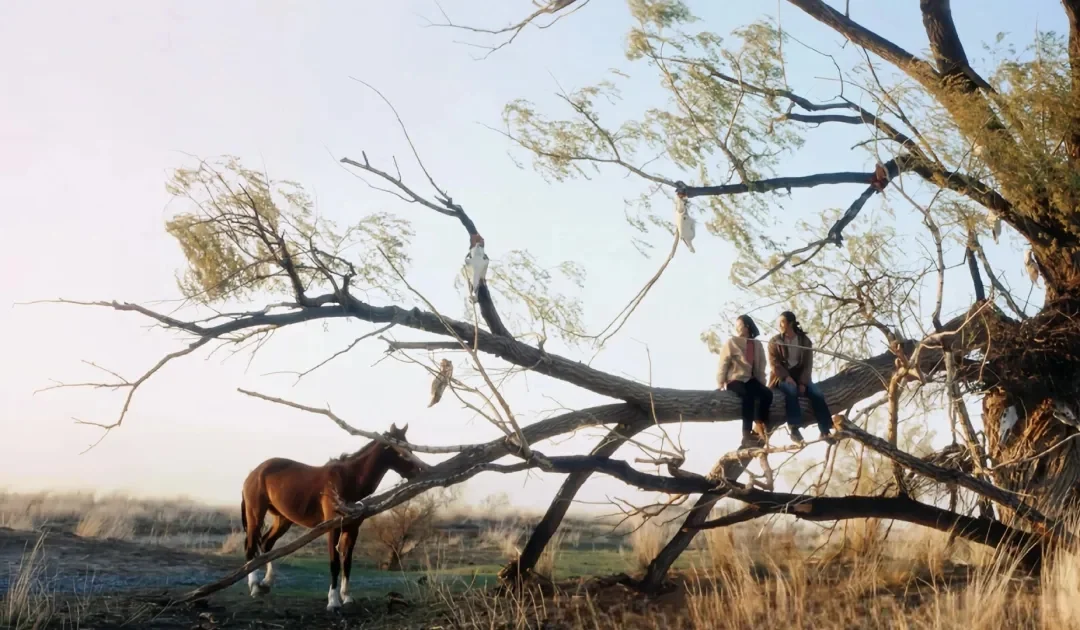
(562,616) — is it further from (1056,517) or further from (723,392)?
(1056,517)

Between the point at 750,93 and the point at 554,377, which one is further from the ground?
the point at 750,93

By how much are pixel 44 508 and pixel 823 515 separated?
2054 cm

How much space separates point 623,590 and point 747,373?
2.56 metres

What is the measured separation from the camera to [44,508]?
24156mm

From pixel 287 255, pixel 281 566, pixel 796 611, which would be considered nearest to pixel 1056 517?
pixel 796 611

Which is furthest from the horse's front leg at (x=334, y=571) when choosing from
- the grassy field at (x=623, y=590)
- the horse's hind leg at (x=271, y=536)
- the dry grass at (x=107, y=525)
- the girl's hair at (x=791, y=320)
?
the dry grass at (x=107, y=525)

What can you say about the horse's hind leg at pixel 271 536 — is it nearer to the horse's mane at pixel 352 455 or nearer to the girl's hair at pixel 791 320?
the horse's mane at pixel 352 455

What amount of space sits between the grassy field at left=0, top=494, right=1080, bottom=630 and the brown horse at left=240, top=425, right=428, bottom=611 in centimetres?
49

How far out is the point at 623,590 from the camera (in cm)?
1067

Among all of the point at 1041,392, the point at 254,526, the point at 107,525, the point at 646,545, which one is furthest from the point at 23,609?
the point at 107,525

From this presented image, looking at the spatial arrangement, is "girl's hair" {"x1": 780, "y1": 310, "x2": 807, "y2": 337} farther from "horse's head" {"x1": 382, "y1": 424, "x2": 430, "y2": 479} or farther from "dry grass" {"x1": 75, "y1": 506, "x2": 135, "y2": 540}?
"dry grass" {"x1": 75, "y1": 506, "x2": 135, "y2": 540}

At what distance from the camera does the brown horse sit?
10.1 metres

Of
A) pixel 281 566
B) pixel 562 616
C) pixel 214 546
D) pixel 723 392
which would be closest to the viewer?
pixel 562 616

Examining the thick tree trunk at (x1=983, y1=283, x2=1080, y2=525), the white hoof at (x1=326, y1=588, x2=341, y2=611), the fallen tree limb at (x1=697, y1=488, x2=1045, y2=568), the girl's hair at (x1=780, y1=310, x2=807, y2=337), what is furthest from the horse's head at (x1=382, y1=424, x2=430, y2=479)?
the thick tree trunk at (x1=983, y1=283, x2=1080, y2=525)
